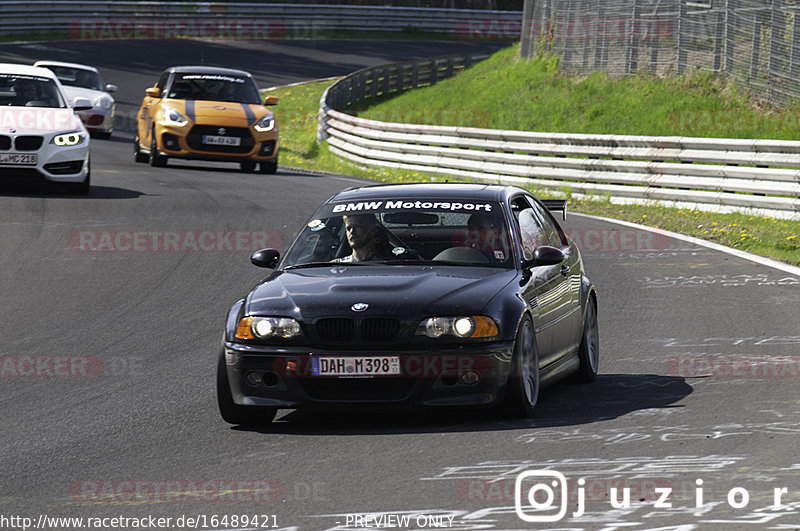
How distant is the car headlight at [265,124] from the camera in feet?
81.4

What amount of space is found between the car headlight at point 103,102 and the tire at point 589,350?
22.9 meters

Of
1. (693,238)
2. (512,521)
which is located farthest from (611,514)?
(693,238)

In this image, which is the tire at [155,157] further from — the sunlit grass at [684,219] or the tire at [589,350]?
the tire at [589,350]

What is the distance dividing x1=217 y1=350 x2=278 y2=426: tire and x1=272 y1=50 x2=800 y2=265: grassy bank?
891cm

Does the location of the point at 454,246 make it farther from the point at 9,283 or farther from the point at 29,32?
the point at 29,32

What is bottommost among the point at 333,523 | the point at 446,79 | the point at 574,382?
the point at 446,79

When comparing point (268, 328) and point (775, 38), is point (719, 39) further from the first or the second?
point (268, 328)

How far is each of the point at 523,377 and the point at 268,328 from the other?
1371 millimetres

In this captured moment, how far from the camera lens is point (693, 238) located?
17.2 metres

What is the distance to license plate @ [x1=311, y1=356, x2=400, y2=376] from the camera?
7.25 metres

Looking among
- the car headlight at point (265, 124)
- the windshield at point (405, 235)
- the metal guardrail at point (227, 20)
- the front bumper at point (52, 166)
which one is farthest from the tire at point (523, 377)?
the metal guardrail at point (227, 20)

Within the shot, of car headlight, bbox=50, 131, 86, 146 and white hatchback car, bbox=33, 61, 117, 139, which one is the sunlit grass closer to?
white hatchback car, bbox=33, 61, 117, 139

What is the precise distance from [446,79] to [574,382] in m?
36.1

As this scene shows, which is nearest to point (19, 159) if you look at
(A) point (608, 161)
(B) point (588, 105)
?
(A) point (608, 161)
